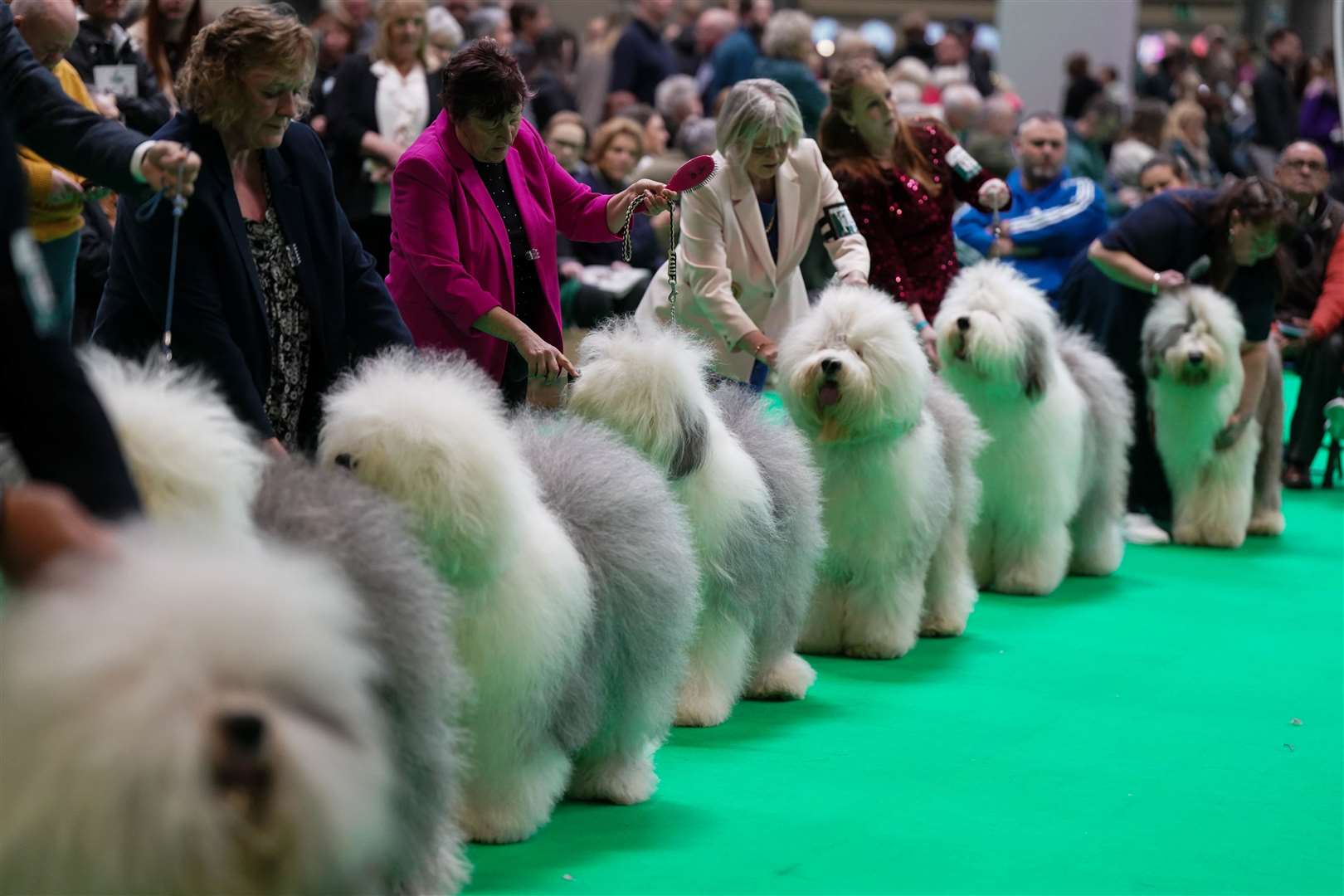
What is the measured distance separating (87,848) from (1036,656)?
13.6 ft

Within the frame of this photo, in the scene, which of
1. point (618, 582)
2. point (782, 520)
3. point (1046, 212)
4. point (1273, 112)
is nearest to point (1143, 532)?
point (1046, 212)

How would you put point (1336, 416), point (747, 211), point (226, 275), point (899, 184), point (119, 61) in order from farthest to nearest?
point (1336, 416), point (899, 184), point (119, 61), point (747, 211), point (226, 275)

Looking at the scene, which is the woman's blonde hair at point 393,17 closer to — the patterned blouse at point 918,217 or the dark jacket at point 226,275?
the patterned blouse at point 918,217

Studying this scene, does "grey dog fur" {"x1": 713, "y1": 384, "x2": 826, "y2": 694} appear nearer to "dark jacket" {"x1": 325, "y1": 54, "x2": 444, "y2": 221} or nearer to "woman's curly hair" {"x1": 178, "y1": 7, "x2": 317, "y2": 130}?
"woman's curly hair" {"x1": 178, "y1": 7, "x2": 317, "y2": 130}

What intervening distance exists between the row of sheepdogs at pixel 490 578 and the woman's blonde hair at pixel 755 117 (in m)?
0.54

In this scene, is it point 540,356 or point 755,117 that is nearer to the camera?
point 540,356

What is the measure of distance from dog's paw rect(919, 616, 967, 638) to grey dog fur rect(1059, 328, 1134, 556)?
1.21 m

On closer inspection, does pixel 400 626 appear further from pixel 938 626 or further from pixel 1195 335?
pixel 1195 335

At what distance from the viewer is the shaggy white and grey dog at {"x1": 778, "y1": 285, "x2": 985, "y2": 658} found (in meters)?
5.01

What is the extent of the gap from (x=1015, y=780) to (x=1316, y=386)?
5.77 metres

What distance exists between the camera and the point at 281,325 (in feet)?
11.1

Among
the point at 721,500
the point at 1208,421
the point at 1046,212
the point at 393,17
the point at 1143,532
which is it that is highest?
the point at 393,17

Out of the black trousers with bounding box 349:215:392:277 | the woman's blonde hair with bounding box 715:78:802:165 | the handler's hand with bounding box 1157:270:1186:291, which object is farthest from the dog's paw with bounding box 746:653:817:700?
the handler's hand with bounding box 1157:270:1186:291

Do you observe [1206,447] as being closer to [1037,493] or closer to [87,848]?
[1037,493]
